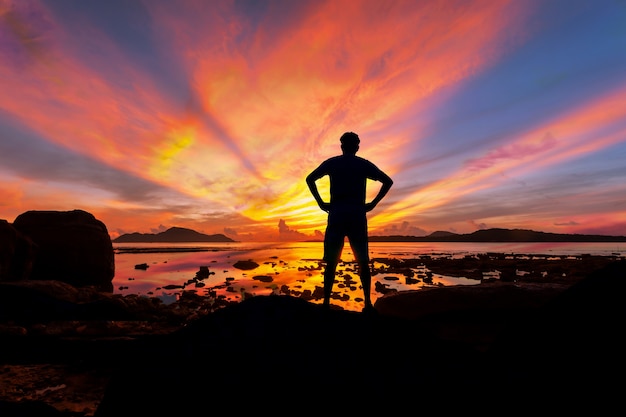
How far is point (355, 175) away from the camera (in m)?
5.46

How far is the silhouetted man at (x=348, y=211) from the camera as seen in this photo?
536cm

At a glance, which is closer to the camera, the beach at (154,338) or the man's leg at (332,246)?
the beach at (154,338)

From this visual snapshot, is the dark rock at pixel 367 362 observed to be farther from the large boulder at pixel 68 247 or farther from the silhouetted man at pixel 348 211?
the large boulder at pixel 68 247

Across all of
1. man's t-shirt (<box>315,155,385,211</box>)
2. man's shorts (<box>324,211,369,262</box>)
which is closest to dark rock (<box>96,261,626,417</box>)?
man's shorts (<box>324,211,369,262</box>)

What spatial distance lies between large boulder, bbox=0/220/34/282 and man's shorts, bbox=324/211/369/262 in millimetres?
19041

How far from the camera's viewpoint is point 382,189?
19.4ft

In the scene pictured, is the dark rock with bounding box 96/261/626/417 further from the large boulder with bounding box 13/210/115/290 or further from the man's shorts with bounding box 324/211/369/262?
the large boulder with bounding box 13/210/115/290

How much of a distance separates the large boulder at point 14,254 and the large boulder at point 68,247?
3209 mm

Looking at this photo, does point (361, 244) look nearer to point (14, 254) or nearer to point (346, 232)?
point (346, 232)

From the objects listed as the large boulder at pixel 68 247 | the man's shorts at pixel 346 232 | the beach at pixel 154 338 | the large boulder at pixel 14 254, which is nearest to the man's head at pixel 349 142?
the man's shorts at pixel 346 232

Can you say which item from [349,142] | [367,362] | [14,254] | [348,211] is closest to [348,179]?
[348,211]

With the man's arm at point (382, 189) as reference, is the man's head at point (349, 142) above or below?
above

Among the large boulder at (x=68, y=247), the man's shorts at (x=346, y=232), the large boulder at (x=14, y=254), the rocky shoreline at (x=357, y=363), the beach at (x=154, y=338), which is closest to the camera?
the rocky shoreline at (x=357, y=363)

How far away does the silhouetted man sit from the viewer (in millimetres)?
5363
